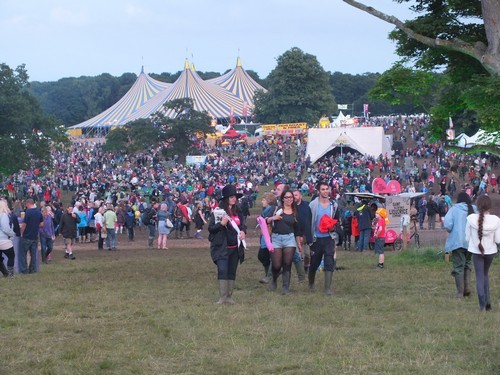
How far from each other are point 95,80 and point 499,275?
139m

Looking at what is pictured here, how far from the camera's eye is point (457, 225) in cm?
1106

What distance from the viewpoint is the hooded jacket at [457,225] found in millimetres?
11000

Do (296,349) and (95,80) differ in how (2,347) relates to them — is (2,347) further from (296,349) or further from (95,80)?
(95,80)

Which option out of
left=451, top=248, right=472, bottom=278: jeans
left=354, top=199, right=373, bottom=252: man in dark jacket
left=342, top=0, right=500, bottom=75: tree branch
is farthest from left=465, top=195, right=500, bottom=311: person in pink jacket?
left=354, top=199, right=373, bottom=252: man in dark jacket

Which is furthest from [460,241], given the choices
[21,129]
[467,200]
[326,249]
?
[21,129]

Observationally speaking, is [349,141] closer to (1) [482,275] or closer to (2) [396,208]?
(2) [396,208]

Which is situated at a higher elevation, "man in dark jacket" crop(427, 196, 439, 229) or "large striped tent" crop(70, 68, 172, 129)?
"large striped tent" crop(70, 68, 172, 129)

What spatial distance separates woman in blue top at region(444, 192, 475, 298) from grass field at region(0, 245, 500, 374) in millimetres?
219

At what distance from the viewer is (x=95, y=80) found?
488ft

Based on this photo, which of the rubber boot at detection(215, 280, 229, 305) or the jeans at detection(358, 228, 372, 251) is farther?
the jeans at detection(358, 228, 372, 251)

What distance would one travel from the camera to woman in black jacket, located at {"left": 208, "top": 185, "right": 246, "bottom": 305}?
10.9 meters

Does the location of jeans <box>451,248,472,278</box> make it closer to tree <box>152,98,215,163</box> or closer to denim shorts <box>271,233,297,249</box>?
denim shorts <box>271,233,297,249</box>

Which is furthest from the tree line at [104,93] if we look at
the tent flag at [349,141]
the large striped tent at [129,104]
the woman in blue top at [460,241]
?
the woman in blue top at [460,241]

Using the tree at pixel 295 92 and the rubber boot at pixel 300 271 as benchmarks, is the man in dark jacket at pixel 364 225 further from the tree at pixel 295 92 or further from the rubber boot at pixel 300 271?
the tree at pixel 295 92
